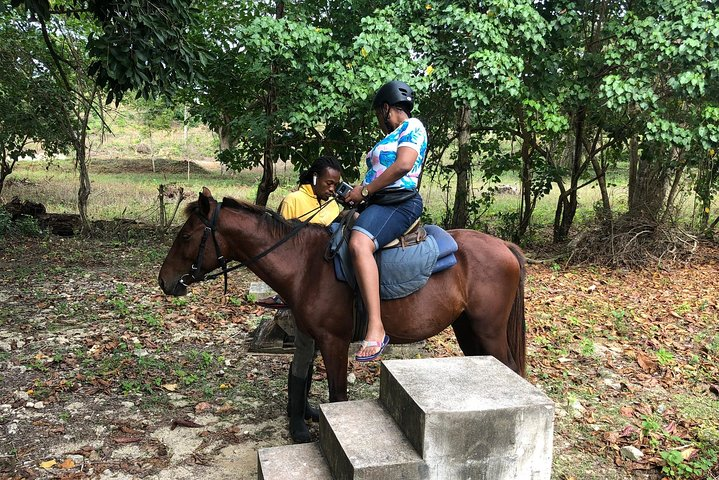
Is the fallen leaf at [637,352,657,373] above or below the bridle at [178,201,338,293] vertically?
below

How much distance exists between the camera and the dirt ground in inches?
158

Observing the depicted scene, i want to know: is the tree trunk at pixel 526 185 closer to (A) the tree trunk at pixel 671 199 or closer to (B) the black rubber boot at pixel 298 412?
(A) the tree trunk at pixel 671 199

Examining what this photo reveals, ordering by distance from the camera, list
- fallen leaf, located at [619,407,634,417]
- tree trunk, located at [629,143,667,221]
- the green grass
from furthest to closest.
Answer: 1. the green grass
2. tree trunk, located at [629,143,667,221]
3. fallen leaf, located at [619,407,634,417]

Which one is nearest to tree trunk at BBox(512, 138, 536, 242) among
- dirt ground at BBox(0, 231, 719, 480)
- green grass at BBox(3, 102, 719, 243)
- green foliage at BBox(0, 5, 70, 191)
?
green grass at BBox(3, 102, 719, 243)

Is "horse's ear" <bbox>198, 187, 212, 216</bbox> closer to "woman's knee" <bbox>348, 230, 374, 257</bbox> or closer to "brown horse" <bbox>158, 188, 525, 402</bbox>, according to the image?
"brown horse" <bbox>158, 188, 525, 402</bbox>

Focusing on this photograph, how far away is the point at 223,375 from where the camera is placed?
5445 mm

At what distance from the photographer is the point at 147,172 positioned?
27328 mm

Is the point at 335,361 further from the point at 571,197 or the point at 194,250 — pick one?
the point at 571,197

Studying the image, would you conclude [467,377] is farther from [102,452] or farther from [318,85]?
[318,85]

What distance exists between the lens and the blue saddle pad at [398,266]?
12.5 feet

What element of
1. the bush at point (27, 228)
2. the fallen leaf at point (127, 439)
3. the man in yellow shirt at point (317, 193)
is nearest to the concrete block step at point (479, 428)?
the fallen leaf at point (127, 439)

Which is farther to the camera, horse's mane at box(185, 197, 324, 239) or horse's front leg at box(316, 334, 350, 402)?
horse's mane at box(185, 197, 324, 239)

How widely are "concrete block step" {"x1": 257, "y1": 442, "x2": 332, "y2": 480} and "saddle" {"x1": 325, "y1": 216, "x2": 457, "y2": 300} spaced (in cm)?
113

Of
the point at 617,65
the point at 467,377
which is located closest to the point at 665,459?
the point at 467,377
